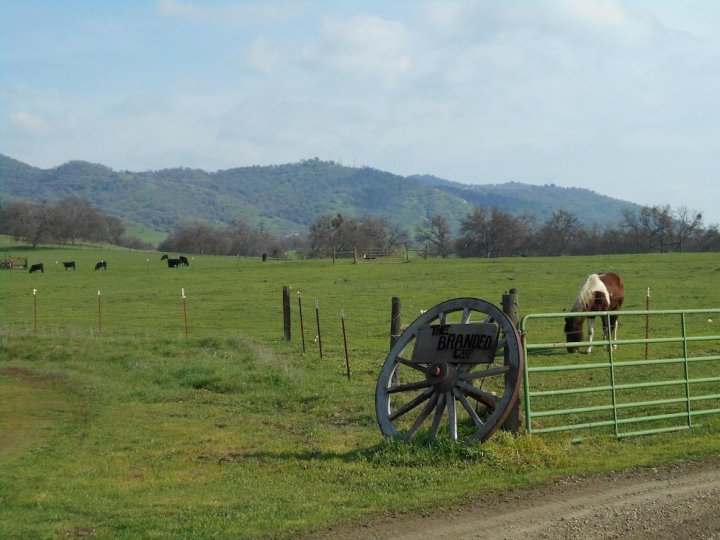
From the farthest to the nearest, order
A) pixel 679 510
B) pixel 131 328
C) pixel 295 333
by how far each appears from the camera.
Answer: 1. pixel 131 328
2. pixel 295 333
3. pixel 679 510

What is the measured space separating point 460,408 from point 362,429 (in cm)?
163

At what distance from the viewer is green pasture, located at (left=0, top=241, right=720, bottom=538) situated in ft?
28.9

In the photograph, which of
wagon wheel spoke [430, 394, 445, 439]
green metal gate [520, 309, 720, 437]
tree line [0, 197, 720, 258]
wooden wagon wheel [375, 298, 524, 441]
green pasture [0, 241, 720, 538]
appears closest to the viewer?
green pasture [0, 241, 720, 538]

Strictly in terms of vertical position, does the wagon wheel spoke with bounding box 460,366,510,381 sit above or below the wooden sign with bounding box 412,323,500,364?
below

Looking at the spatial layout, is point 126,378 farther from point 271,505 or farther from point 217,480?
point 271,505

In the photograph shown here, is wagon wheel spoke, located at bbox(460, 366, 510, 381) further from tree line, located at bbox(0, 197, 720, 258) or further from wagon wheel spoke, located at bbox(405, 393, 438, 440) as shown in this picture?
tree line, located at bbox(0, 197, 720, 258)

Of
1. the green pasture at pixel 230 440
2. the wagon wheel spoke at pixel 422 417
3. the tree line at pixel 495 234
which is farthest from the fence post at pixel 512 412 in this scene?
the tree line at pixel 495 234

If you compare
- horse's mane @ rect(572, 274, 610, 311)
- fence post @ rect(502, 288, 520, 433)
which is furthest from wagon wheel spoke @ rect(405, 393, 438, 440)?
horse's mane @ rect(572, 274, 610, 311)

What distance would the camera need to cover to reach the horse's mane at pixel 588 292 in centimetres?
2353

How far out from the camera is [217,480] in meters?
10.6

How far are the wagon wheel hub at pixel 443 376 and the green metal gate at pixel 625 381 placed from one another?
3.12 ft

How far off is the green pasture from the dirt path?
A: 1.26 ft

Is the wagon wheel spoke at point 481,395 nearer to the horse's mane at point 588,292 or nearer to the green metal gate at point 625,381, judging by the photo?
the green metal gate at point 625,381

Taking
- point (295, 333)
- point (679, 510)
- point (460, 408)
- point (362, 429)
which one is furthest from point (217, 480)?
point (295, 333)
